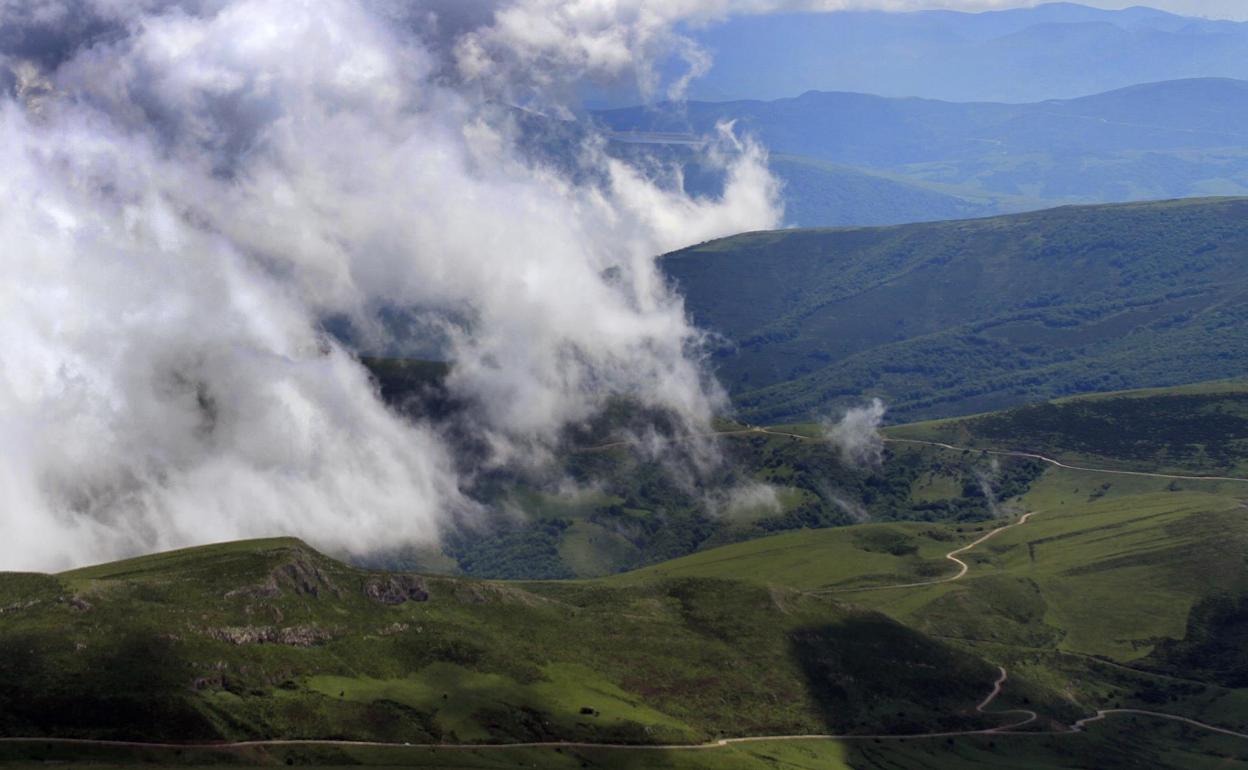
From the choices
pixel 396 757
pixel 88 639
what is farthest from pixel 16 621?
pixel 396 757

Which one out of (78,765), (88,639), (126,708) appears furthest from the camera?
(88,639)

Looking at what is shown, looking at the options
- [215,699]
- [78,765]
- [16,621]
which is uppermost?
[16,621]

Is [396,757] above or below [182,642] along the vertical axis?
below

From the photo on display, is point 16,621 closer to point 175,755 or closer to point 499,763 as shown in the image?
Result: point 175,755

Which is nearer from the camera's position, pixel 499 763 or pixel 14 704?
pixel 14 704

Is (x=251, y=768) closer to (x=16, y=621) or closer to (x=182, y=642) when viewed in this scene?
(x=182, y=642)

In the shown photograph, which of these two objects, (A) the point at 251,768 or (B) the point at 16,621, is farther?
(B) the point at 16,621

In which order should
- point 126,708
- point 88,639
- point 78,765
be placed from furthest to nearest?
point 88,639 < point 126,708 < point 78,765

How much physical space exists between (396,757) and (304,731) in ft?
44.1

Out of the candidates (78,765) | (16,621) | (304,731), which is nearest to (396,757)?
(304,731)

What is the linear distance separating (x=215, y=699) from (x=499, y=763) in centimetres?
4160

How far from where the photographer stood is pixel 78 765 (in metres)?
165

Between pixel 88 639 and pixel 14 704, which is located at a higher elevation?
pixel 88 639

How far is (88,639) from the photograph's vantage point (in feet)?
634
